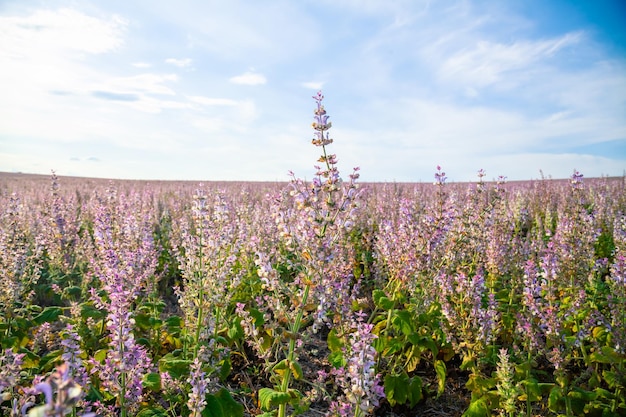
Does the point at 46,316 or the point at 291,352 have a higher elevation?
the point at 291,352

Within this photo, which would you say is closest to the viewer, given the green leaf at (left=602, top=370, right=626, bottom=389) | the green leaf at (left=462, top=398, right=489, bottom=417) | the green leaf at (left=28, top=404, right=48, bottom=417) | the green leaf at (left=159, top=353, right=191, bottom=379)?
the green leaf at (left=28, top=404, right=48, bottom=417)

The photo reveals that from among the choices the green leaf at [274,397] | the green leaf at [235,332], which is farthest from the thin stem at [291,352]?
the green leaf at [235,332]

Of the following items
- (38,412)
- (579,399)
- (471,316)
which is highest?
(38,412)

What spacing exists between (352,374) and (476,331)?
232 centimetres

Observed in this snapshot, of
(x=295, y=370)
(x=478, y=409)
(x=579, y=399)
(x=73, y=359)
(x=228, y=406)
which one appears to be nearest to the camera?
(x=73, y=359)

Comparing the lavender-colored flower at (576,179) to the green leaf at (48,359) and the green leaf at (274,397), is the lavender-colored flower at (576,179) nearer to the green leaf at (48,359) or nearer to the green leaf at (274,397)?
the green leaf at (274,397)

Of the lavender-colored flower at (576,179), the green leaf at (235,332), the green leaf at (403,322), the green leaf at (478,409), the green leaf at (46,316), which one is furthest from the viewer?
the lavender-colored flower at (576,179)

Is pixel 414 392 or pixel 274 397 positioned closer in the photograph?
pixel 274 397

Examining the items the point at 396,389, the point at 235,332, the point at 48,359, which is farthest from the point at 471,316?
the point at 48,359

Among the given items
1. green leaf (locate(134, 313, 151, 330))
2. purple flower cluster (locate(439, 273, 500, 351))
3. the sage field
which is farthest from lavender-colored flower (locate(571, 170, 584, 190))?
green leaf (locate(134, 313, 151, 330))

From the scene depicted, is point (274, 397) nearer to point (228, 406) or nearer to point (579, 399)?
point (228, 406)

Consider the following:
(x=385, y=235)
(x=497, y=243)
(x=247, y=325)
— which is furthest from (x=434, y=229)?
(x=247, y=325)

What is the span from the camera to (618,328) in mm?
4270

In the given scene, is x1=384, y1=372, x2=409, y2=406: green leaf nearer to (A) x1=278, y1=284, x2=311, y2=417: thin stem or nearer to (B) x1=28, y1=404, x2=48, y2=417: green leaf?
(A) x1=278, y1=284, x2=311, y2=417: thin stem
